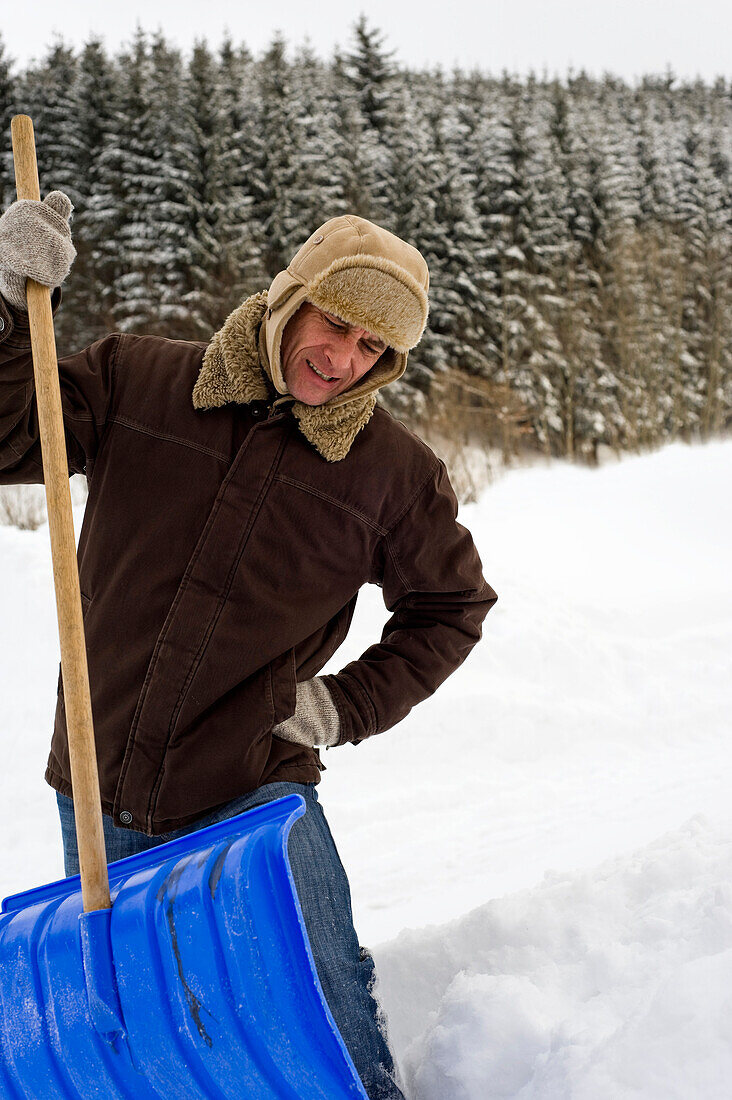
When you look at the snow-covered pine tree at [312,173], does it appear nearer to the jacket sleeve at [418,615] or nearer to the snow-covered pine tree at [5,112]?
the snow-covered pine tree at [5,112]

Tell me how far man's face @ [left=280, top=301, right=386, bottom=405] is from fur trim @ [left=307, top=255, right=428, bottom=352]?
0.12 feet

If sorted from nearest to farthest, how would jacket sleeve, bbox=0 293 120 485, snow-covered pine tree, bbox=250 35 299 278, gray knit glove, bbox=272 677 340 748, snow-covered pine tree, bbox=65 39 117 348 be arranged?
jacket sleeve, bbox=0 293 120 485 → gray knit glove, bbox=272 677 340 748 → snow-covered pine tree, bbox=65 39 117 348 → snow-covered pine tree, bbox=250 35 299 278

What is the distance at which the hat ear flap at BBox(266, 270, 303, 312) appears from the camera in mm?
1674

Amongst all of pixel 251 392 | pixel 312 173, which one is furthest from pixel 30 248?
pixel 312 173

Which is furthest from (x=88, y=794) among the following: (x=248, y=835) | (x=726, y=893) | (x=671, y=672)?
(x=671, y=672)

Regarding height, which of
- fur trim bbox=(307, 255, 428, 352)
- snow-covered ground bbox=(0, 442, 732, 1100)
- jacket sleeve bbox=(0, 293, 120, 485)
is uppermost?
fur trim bbox=(307, 255, 428, 352)

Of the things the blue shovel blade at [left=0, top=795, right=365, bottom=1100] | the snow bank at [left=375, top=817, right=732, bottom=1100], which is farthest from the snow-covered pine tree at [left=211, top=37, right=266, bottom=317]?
the blue shovel blade at [left=0, top=795, right=365, bottom=1100]

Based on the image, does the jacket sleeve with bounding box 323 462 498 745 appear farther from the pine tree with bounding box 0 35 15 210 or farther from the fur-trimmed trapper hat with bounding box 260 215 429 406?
the pine tree with bounding box 0 35 15 210

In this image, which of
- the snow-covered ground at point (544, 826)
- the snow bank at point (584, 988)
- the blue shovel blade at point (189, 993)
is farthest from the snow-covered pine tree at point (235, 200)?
the blue shovel blade at point (189, 993)

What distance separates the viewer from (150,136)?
2328cm

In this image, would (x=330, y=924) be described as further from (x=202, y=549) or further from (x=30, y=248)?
(x=30, y=248)

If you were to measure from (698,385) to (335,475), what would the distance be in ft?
95.6

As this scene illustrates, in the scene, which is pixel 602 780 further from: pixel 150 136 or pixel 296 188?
pixel 150 136

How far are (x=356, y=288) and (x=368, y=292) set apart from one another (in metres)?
0.02
